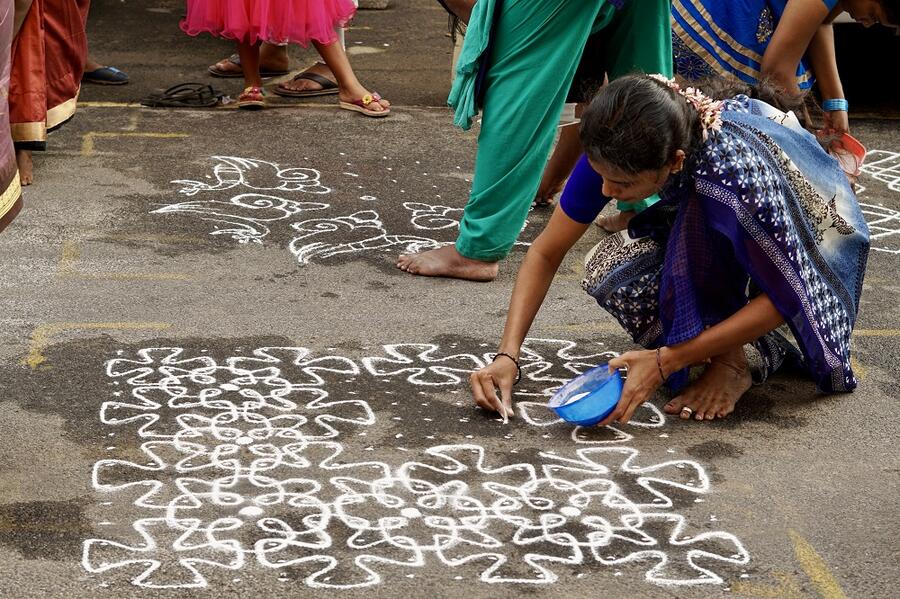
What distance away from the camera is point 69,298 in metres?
3.67

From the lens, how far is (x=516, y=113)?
3789mm

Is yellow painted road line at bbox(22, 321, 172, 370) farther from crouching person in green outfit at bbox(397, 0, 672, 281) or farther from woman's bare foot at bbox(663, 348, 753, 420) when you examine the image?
woman's bare foot at bbox(663, 348, 753, 420)

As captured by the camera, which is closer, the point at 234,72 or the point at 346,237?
the point at 346,237

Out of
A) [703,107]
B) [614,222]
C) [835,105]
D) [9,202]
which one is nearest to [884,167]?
[835,105]

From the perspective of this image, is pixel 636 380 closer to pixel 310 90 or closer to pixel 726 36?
pixel 726 36

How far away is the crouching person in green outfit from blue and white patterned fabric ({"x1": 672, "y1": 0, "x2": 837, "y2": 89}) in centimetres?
21

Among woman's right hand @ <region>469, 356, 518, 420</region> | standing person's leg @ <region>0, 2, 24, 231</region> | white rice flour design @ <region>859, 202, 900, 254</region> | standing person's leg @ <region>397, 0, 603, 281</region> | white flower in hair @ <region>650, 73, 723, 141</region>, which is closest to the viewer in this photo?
standing person's leg @ <region>0, 2, 24, 231</region>

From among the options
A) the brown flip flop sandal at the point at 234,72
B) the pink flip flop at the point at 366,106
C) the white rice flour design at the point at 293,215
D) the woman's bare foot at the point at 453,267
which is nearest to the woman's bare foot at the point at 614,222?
the white rice flour design at the point at 293,215

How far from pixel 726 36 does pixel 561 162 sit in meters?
0.78

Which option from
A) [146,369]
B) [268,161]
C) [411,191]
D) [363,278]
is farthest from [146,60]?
[146,369]

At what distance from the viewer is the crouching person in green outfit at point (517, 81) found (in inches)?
147

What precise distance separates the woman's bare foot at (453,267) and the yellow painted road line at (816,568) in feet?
5.44

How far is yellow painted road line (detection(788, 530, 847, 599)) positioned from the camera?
A: 2328 mm

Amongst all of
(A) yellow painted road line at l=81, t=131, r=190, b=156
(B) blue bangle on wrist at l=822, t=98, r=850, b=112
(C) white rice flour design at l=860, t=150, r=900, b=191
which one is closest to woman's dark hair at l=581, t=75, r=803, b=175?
(B) blue bangle on wrist at l=822, t=98, r=850, b=112
